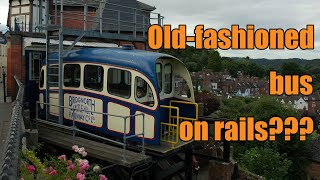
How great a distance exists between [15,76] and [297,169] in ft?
101

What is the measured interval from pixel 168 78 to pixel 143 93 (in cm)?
155

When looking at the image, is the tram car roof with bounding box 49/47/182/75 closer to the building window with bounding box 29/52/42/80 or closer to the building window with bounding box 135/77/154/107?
the building window with bounding box 135/77/154/107

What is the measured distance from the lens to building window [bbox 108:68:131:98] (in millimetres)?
9648

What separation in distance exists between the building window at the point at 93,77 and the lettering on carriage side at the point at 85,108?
1.25ft

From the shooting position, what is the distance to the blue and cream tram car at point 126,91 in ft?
30.7

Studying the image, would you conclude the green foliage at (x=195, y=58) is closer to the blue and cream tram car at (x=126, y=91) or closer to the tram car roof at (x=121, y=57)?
the blue and cream tram car at (x=126, y=91)

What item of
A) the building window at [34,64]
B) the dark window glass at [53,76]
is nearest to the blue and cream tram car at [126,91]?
the dark window glass at [53,76]

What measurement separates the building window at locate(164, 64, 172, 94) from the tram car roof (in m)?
0.49

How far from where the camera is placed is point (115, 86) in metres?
9.93

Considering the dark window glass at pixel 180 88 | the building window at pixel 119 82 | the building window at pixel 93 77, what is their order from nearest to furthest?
the building window at pixel 119 82 < the building window at pixel 93 77 < the dark window glass at pixel 180 88

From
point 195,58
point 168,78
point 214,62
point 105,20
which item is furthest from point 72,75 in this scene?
point 195,58
